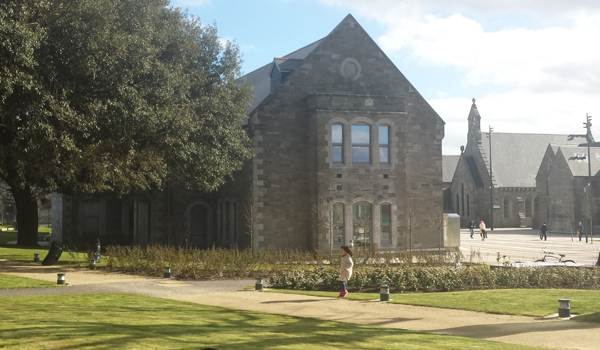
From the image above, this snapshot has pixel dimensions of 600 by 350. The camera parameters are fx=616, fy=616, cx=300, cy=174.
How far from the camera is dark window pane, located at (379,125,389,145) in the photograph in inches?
1212

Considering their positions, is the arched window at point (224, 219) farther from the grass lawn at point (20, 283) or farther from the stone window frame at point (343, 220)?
the grass lawn at point (20, 283)

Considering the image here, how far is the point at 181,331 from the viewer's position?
9.91 m

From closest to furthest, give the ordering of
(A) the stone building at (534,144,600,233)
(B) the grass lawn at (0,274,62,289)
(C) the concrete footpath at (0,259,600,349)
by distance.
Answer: (C) the concrete footpath at (0,259,600,349) → (B) the grass lawn at (0,274,62,289) → (A) the stone building at (534,144,600,233)

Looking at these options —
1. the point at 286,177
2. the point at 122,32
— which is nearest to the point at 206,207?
the point at 286,177

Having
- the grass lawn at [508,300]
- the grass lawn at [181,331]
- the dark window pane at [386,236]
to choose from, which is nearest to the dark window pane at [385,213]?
the dark window pane at [386,236]

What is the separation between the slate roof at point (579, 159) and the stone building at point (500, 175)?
958 cm

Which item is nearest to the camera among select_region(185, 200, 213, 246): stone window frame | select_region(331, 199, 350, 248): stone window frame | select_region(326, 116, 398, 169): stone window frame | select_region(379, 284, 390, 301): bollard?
select_region(379, 284, 390, 301): bollard

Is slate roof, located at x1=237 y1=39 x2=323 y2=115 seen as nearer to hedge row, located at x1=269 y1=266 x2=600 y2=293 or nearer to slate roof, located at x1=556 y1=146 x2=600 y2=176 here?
hedge row, located at x1=269 y1=266 x2=600 y2=293

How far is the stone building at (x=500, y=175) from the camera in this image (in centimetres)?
7825

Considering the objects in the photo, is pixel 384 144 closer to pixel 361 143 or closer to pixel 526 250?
pixel 361 143

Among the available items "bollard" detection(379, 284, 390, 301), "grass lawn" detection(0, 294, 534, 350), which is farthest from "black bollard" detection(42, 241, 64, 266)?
"bollard" detection(379, 284, 390, 301)

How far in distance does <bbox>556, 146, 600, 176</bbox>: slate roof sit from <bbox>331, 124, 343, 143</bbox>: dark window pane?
44652mm

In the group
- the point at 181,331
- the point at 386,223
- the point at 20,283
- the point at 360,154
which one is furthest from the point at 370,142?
the point at 181,331

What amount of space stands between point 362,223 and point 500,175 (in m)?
54.0
